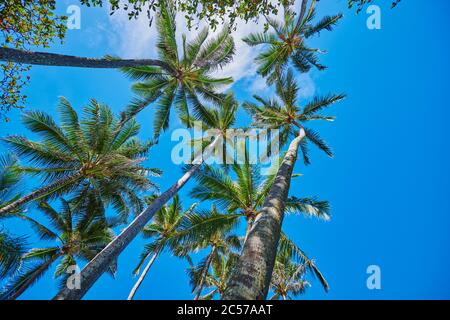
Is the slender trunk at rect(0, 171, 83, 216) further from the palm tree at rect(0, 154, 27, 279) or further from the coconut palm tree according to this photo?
the coconut palm tree

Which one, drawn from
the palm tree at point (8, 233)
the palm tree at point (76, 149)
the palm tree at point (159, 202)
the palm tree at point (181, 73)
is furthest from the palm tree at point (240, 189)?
the palm tree at point (8, 233)

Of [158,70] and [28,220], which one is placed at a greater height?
[158,70]

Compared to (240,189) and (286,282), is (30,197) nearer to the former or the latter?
(240,189)

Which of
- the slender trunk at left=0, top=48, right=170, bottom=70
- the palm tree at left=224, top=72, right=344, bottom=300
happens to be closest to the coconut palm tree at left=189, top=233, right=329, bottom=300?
the palm tree at left=224, top=72, right=344, bottom=300

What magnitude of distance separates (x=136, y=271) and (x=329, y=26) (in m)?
17.7

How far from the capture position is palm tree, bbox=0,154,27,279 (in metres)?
9.88

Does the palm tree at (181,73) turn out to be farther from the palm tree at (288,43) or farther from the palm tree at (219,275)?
the palm tree at (219,275)

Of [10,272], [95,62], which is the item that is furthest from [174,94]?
[10,272]

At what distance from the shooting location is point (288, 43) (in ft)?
49.3

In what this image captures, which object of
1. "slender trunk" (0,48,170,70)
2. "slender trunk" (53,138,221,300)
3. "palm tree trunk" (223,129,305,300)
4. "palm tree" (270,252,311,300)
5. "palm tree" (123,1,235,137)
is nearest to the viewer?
"palm tree trunk" (223,129,305,300)

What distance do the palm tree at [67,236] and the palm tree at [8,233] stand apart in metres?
1.55

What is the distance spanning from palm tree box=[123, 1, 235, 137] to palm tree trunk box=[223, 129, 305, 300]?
10050 mm
